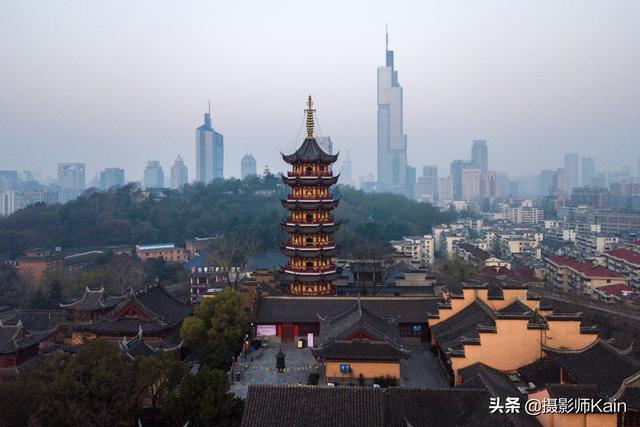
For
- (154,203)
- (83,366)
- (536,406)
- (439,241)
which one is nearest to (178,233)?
(154,203)

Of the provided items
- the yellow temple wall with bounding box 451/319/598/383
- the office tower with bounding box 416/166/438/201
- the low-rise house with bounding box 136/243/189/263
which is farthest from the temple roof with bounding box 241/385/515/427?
the office tower with bounding box 416/166/438/201

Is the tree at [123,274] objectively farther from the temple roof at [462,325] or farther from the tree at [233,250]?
the temple roof at [462,325]

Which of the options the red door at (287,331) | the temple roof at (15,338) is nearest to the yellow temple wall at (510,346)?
the red door at (287,331)

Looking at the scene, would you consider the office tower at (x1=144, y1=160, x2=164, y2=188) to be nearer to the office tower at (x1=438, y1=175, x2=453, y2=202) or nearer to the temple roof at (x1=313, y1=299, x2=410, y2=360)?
the office tower at (x1=438, y1=175, x2=453, y2=202)

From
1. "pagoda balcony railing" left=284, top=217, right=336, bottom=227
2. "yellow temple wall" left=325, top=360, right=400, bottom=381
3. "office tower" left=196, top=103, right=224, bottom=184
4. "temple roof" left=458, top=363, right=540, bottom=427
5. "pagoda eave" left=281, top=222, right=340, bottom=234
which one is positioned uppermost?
"office tower" left=196, top=103, right=224, bottom=184

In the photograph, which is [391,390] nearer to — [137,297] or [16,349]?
[137,297]

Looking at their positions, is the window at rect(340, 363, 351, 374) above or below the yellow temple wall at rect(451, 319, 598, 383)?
below
